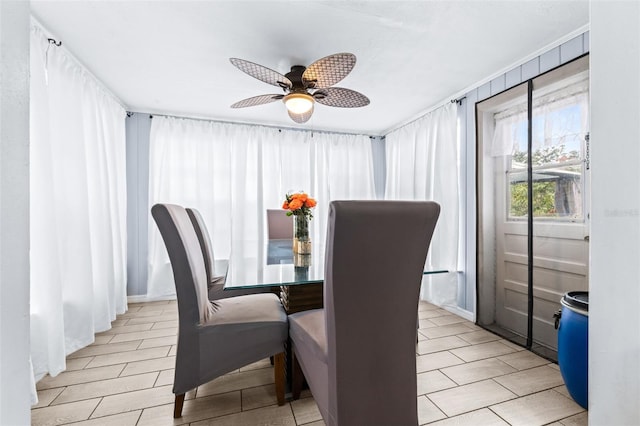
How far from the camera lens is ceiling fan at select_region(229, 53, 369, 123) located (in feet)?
6.27

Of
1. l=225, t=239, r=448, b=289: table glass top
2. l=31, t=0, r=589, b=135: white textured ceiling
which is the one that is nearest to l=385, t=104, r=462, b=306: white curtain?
l=31, t=0, r=589, b=135: white textured ceiling

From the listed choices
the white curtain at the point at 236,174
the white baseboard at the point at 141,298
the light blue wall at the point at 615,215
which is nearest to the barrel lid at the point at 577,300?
the light blue wall at the point at 615,215

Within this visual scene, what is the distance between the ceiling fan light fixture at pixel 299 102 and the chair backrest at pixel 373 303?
150cm

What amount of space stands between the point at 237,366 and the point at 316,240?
111 inches

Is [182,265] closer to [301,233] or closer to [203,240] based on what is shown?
[203,240]

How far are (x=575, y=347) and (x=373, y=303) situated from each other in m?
1.44

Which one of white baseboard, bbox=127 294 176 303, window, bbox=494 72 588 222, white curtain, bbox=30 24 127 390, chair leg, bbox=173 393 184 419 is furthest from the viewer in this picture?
white baseboard, bbox=127 294 176 303

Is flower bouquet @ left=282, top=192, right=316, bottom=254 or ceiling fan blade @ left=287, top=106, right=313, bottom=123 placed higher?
ceiling fan blade @ left=287, top=106, right=313, bottom=123

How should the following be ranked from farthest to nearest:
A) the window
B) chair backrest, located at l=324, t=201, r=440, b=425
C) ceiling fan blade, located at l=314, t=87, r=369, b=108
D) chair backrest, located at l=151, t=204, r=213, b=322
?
1. ceiling fan blade, located at l=314, t=87, r=369, b=108
2. the window
3. chair backrest, located at l=151, t=204, r=213, b=322
4. chair backrest, located at l=324, t=201, r=440, b=425

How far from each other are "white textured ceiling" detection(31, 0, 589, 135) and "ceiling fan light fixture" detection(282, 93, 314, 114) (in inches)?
15.0

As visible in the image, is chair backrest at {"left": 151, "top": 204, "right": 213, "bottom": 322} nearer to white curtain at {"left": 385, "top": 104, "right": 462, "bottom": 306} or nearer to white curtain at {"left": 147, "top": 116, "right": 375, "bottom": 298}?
white curtain at {"left": 385, "top": 104, "right": 462, "bottom": 306}

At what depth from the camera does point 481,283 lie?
295 cm

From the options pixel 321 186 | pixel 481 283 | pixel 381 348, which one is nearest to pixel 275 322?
pixel 381 348

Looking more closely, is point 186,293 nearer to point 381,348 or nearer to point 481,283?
point 381,348
